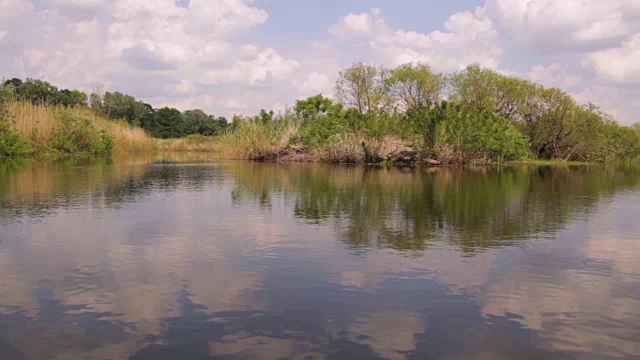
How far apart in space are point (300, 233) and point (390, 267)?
3264 millimetres

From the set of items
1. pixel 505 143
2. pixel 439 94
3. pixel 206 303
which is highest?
pixel 439 94

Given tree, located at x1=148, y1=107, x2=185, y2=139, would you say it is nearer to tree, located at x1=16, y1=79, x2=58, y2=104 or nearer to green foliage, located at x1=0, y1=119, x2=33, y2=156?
tree, located at x1=16, y1=79, x2=58, y2=104

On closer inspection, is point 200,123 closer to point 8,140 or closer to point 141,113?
point 141,113

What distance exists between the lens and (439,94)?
219 feet

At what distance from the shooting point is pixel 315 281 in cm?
750

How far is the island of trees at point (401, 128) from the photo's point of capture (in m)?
38.8

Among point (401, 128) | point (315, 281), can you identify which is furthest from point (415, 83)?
point (315, 281)

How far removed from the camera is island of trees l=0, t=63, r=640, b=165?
38.8 meters

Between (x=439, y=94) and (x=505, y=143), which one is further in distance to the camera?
(x=439, y=94)

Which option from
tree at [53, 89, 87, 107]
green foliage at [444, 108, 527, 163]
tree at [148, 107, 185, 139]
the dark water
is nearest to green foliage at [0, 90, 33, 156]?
the dark water

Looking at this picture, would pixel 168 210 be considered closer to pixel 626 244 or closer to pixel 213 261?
pixel 213 261

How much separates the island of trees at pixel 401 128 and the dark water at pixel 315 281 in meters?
24.3

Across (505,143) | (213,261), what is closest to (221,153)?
(505,143)

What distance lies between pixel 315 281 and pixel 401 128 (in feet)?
108
